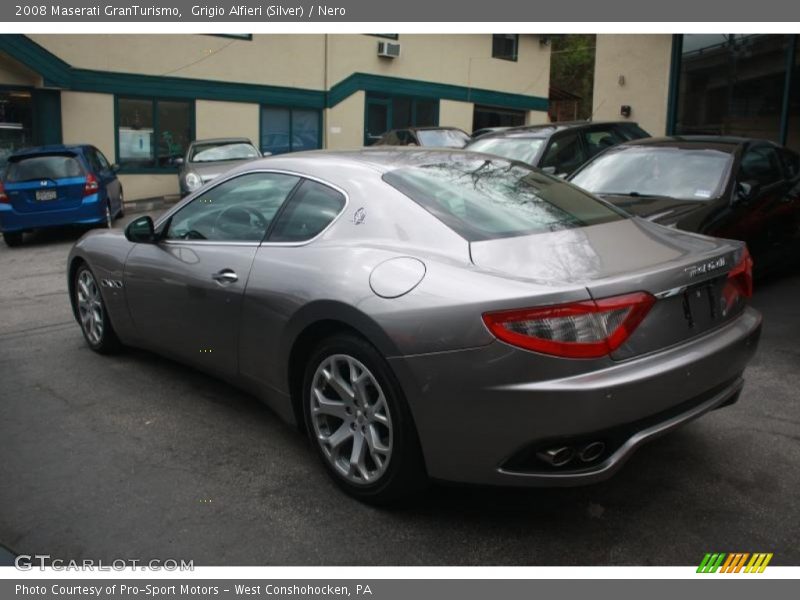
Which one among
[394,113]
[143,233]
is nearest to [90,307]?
[143,233]

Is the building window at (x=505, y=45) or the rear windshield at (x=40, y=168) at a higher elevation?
the building window at (x=505, y=45)

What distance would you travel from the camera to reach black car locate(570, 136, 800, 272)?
254 inches

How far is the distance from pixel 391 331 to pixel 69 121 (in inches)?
655

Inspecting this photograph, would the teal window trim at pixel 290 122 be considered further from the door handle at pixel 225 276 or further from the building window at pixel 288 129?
the door handle at pixel 225 276

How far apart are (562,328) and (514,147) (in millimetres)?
7122

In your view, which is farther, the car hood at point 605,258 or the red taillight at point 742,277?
the red taillight at point 742,277

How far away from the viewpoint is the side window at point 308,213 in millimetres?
3811

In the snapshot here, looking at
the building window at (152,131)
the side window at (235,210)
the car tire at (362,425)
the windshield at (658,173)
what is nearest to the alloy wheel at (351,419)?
the car tire at (362,425)

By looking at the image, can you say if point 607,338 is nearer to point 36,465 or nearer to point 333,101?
point 36,465

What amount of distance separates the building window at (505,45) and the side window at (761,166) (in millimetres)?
19053

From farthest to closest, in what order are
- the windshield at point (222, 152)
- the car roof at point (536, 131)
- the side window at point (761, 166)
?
1. the windshield at point (222, 152)
2. the car roof at point (536, 131)
3. the side window at point (761, 166)

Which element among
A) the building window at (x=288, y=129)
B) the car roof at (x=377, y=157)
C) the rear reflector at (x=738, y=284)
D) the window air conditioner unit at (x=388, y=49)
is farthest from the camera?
the window air conditioner unit at (x=388, y=49)

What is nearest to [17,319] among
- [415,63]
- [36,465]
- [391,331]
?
[36,465]

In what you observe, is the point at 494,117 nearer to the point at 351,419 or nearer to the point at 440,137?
the point at 440,137
